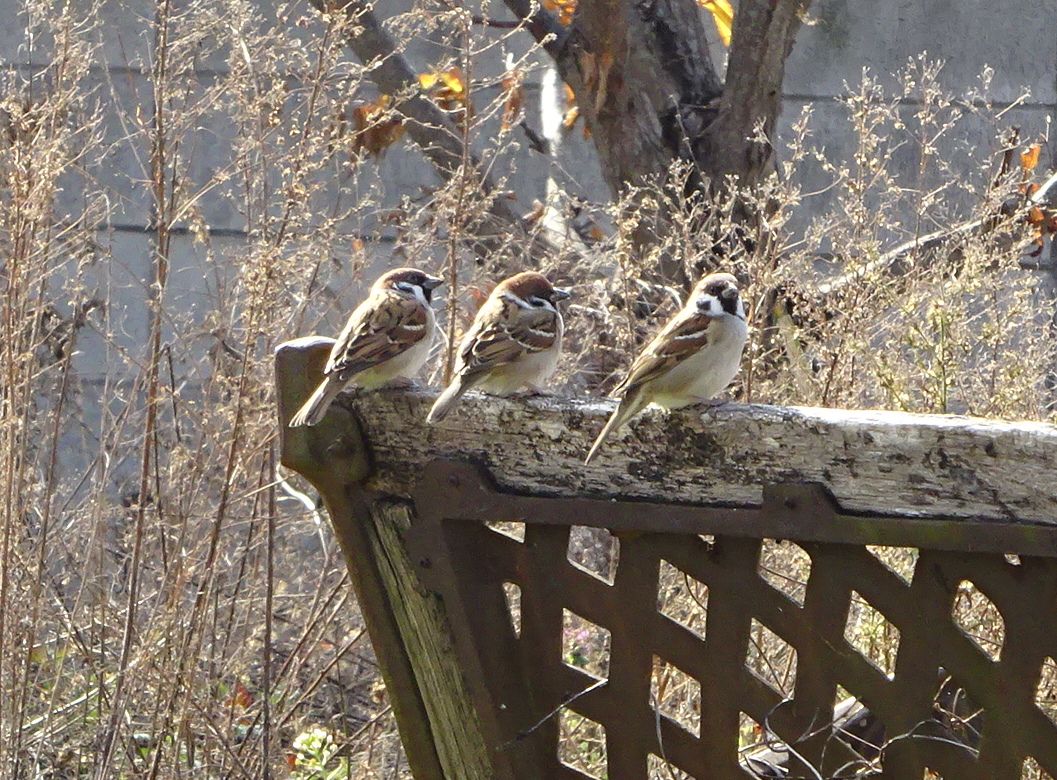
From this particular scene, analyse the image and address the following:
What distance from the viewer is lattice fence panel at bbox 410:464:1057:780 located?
5.64ft

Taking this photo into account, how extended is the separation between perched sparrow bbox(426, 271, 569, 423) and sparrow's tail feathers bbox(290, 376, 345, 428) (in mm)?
369

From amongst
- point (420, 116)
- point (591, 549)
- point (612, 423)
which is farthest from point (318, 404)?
point (420, 116)

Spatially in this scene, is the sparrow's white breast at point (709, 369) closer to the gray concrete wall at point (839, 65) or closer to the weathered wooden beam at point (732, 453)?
the weathered wooden beam at point (732, 453)

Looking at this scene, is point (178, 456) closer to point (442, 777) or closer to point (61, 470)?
point (442, 777)

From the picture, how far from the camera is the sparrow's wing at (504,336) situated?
9.25ft

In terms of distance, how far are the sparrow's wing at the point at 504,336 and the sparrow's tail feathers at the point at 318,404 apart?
1.43ft

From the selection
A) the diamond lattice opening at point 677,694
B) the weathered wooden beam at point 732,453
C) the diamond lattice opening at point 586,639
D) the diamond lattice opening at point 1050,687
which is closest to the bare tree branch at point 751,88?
the diamond lattice opening at point 586,639

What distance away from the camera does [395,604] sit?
7.34ft

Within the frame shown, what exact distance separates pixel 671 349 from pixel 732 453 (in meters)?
0.90

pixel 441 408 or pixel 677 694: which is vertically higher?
pixel 441 408

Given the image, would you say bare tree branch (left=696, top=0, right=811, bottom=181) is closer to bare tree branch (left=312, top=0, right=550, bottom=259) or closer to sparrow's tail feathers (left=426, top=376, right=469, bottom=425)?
bare tree branch (left=312, top=0, right=550, bottom=259)

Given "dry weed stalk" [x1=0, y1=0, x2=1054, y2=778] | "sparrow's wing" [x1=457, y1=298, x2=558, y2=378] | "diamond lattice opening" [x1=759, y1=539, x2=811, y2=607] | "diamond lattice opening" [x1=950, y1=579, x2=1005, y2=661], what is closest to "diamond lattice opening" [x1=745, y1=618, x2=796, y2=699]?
"dry weed stalk" [x1=0, y1=0, x2=1054, y2=778]

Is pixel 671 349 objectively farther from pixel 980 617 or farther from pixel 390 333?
pixel 980 617

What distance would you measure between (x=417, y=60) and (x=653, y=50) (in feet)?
9.99
